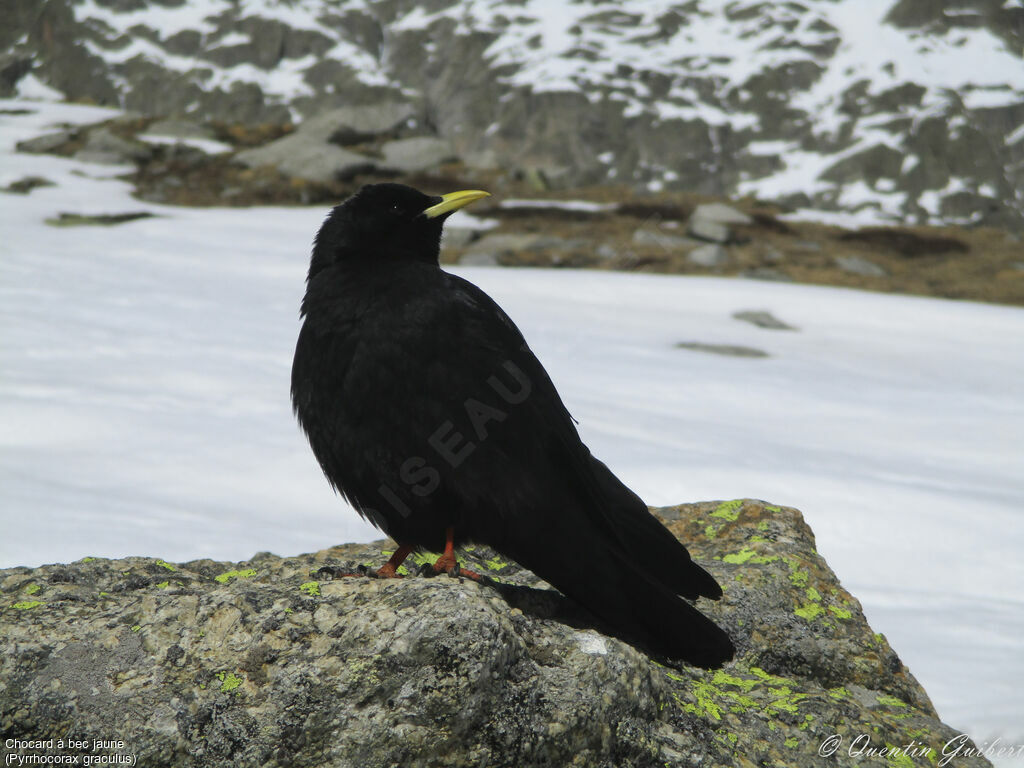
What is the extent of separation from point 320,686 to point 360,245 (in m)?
1.57

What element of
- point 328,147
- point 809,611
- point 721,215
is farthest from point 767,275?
point 809,611

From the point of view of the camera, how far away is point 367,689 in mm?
2113

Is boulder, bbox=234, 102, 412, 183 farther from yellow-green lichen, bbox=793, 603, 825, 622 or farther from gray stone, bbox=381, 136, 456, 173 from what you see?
yellow-green lichen, bbox=793, 603, 825, 622

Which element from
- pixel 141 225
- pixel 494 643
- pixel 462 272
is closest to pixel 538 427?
pixel 494 643

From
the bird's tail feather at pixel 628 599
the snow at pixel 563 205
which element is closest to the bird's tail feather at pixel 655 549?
the bird's tail feather at pixel 628 599

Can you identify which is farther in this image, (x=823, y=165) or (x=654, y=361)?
(x=823, y=165)

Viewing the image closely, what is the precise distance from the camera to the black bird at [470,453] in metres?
2.61

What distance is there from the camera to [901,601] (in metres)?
4.95

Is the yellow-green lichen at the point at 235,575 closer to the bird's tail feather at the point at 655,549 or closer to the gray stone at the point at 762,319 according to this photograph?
the bird's tail feather at the point at 655,549

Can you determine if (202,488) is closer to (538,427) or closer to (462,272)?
(538,427)

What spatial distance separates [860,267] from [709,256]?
4.10 meters

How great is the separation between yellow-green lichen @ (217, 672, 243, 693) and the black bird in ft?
2.35

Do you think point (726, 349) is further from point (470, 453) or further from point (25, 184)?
point (25, 184)

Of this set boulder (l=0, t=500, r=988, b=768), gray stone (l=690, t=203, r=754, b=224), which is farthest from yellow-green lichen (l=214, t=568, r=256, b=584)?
gray stone (l=690, t=203, r=754, b=224)
